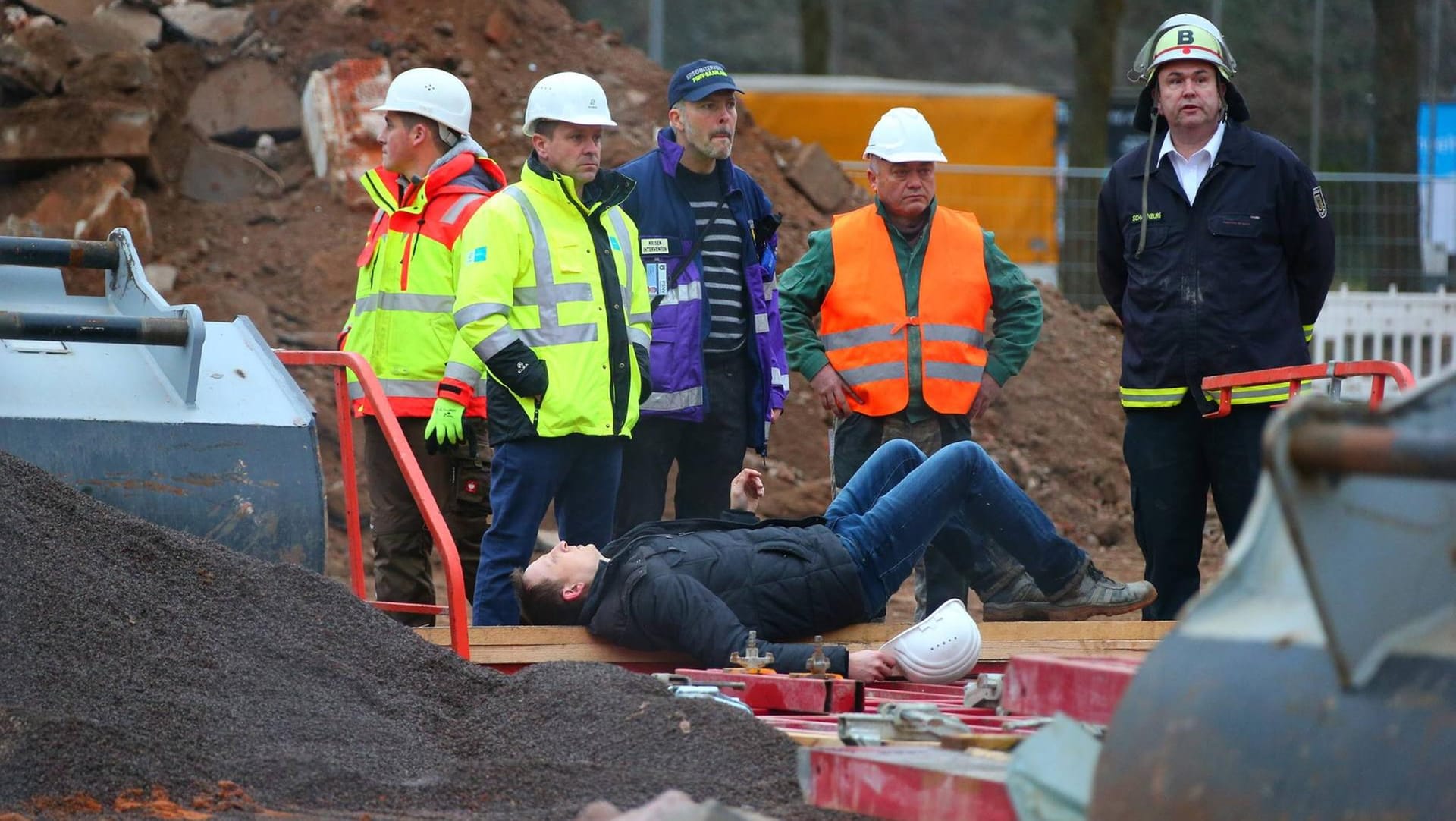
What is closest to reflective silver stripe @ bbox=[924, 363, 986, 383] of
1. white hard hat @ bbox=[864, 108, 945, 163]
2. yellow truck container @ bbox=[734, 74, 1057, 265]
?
white hard hat @ bbox=[864, 108, 945, 163]

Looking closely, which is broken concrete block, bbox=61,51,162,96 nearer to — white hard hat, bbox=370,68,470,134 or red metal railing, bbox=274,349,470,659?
white hard hat, bbox=370,68,470,134

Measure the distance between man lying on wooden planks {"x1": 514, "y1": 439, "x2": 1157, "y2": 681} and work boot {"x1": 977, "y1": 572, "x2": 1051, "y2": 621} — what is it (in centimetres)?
4

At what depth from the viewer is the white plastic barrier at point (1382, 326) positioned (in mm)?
14227

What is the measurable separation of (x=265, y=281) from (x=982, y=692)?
29.2 feet

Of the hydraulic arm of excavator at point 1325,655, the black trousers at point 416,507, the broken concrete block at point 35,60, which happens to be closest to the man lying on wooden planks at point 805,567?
the black trousers at point 416,507

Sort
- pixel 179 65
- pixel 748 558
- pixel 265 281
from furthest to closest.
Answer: pixel 179 65 → pixel 265 281 → pixel 748 558

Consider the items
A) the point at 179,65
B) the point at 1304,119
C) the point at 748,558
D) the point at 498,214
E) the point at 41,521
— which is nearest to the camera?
the point at 41,521

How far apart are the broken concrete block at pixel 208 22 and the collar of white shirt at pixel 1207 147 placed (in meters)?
8.97

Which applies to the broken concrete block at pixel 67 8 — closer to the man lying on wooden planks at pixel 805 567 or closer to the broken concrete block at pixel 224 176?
the broken concrete block at pixel 224 176

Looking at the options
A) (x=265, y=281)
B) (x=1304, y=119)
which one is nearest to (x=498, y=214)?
(x=265, y=281)

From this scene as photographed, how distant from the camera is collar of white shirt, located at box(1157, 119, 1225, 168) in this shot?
6.59m

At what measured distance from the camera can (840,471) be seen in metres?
7.39

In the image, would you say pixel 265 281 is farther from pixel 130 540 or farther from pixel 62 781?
pixel 62 781

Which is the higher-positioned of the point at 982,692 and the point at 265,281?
the point at 265,281
